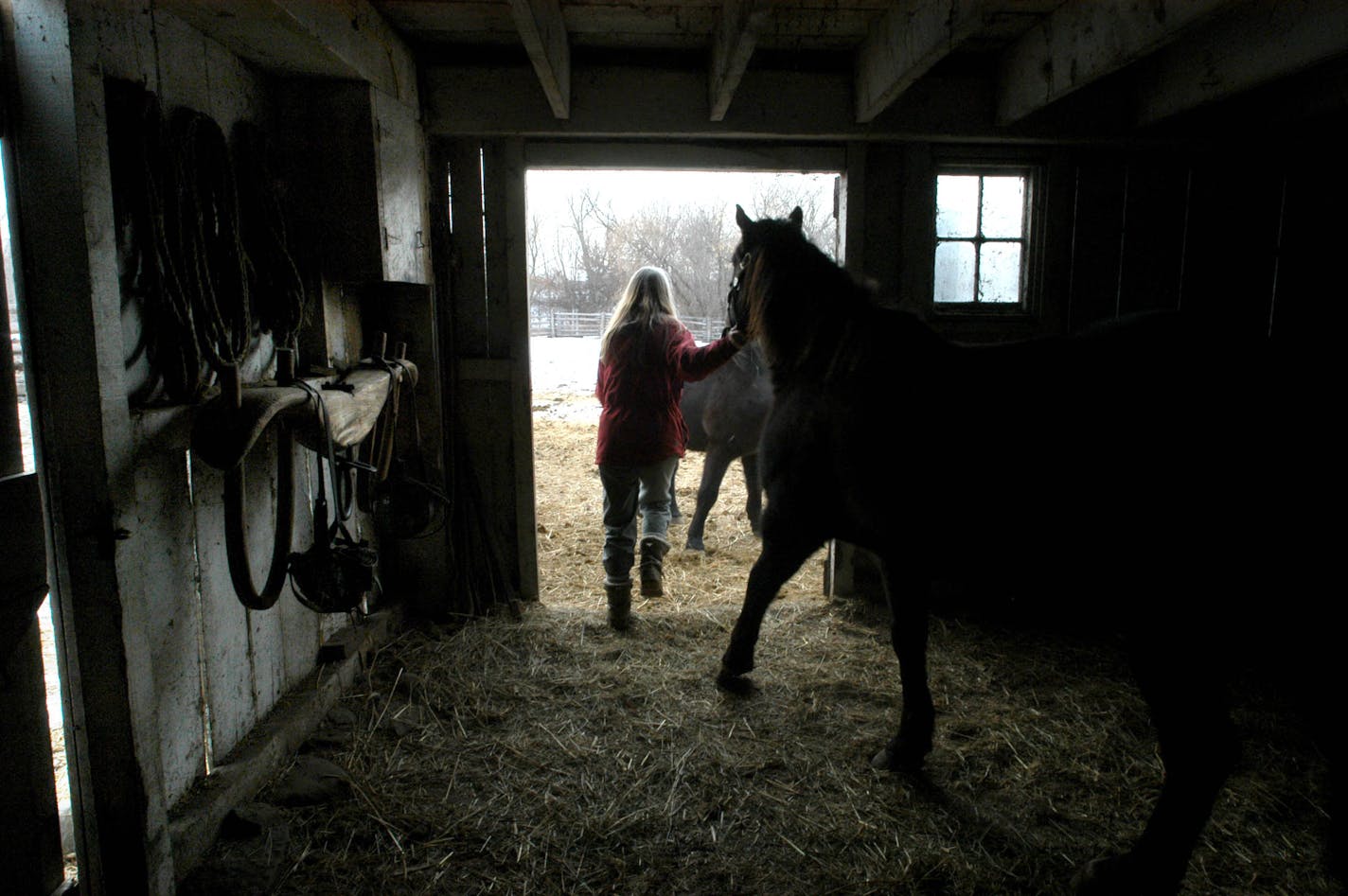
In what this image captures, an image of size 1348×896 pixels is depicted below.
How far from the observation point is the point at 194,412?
2.15m

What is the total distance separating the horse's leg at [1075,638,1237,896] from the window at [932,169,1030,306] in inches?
98.5

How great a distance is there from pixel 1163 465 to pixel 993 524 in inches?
19.6

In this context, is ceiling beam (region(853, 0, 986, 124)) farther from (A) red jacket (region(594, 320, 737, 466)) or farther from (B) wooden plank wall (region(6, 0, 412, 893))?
(B) wooden plank wall (region(6, 0, 412, 893))

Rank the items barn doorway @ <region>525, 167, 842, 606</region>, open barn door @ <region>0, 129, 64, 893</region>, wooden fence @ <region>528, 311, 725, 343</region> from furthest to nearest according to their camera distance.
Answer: wooden fence @ <region>528, 311, 725, 343</region> → barn doorway @ <region>525, 167, 842, 606</region> → open barn door @ <region>0, 129, 64, 893</region>

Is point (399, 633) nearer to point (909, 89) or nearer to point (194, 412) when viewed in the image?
point (194, 412)

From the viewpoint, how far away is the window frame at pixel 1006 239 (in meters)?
4.02

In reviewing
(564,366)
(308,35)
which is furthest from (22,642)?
(564,366)

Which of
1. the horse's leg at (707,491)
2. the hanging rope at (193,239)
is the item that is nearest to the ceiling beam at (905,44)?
the hanging rope at (193,239)

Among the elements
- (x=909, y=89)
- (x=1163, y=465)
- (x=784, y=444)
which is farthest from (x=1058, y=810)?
(x=909, y=89)

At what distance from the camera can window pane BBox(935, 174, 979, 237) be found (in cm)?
409

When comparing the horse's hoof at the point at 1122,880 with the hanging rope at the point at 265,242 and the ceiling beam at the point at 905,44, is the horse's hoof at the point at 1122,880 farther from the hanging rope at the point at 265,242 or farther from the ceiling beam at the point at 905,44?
the hanging rope at the point at 265,242

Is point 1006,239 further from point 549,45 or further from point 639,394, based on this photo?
point 549,45

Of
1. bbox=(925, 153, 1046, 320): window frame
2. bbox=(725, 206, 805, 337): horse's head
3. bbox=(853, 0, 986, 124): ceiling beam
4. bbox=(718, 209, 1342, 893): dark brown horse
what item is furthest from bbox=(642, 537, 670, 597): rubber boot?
bbox=(853, 0, 986, 124): ceiling beam

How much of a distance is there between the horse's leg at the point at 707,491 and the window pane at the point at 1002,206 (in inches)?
93.4
